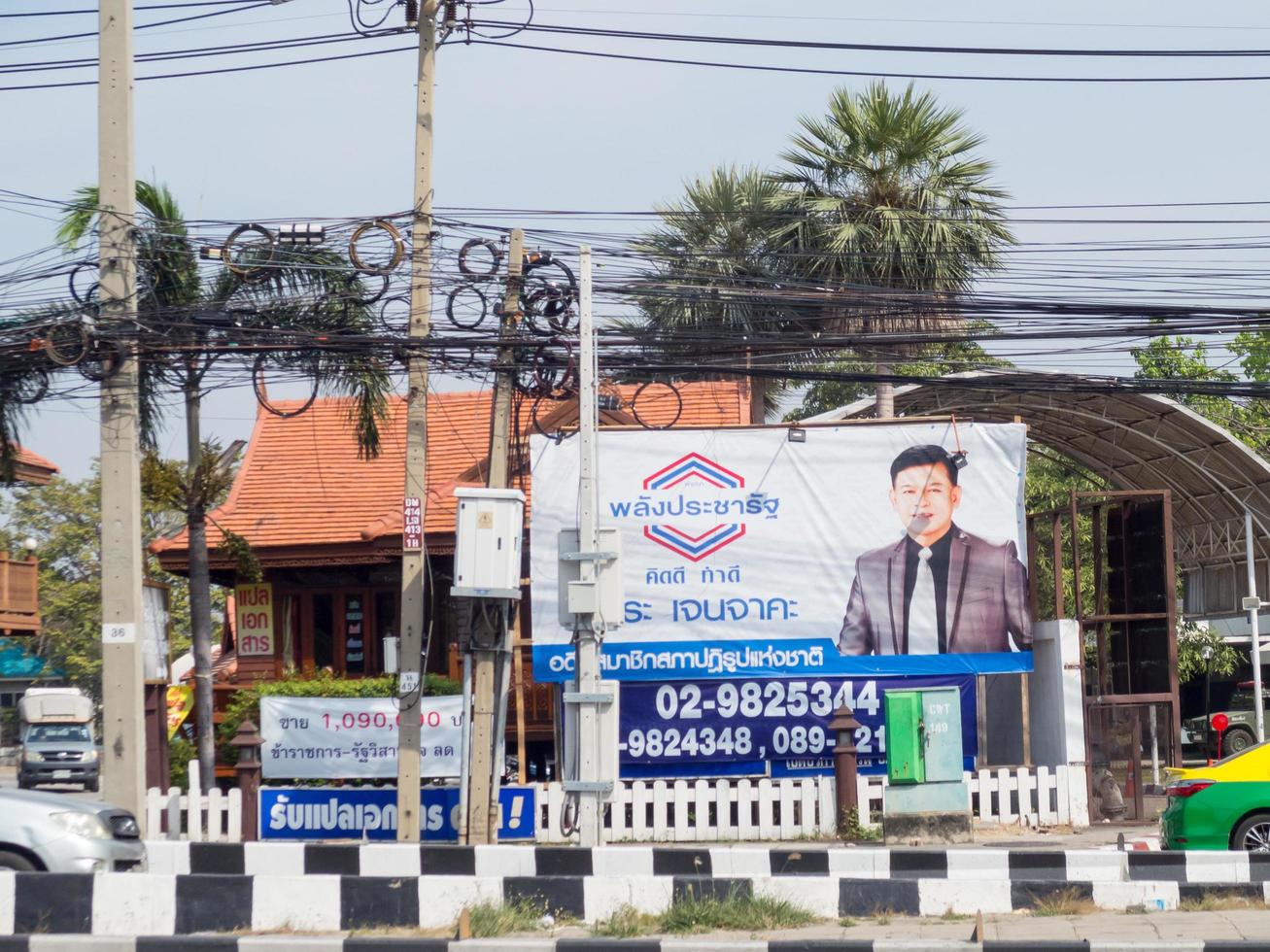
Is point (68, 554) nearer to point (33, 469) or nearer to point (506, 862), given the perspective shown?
point (33, 469)

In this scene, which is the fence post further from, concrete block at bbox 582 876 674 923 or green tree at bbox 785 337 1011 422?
green tree at bbox 785 337 1011 422

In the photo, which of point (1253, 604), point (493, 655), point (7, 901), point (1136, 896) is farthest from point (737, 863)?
point (1253, 604)

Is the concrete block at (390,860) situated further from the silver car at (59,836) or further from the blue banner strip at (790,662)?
the blue banner strip at (790,662)

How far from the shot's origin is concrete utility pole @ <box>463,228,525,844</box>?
52.7ft

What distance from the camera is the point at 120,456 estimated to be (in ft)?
45.5

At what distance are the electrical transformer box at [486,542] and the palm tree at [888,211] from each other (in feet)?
34.0

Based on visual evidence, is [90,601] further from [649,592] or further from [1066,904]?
[1066,904]

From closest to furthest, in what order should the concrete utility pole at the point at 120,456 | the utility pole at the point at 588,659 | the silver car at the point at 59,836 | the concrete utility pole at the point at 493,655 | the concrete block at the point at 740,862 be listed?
the silver car at the point at 59,836 < the concrete block at the point at 740,862 < the concrete utility pole at the point at 120,456 < the utility pole at the point at 588,659 < the concrete utility pole at the point at 493,655

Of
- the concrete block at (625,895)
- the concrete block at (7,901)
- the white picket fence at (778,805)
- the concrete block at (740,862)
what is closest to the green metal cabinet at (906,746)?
the white picket fence at (778,805)

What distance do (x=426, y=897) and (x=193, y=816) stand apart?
29.4 ft

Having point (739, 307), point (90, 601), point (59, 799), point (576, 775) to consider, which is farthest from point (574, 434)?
point (90, 601)

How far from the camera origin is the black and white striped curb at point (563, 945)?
8516mm

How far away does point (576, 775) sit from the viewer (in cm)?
1491

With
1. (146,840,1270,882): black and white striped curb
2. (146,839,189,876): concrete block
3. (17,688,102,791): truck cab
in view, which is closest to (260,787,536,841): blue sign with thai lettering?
(146,839,189,876): concrete block
